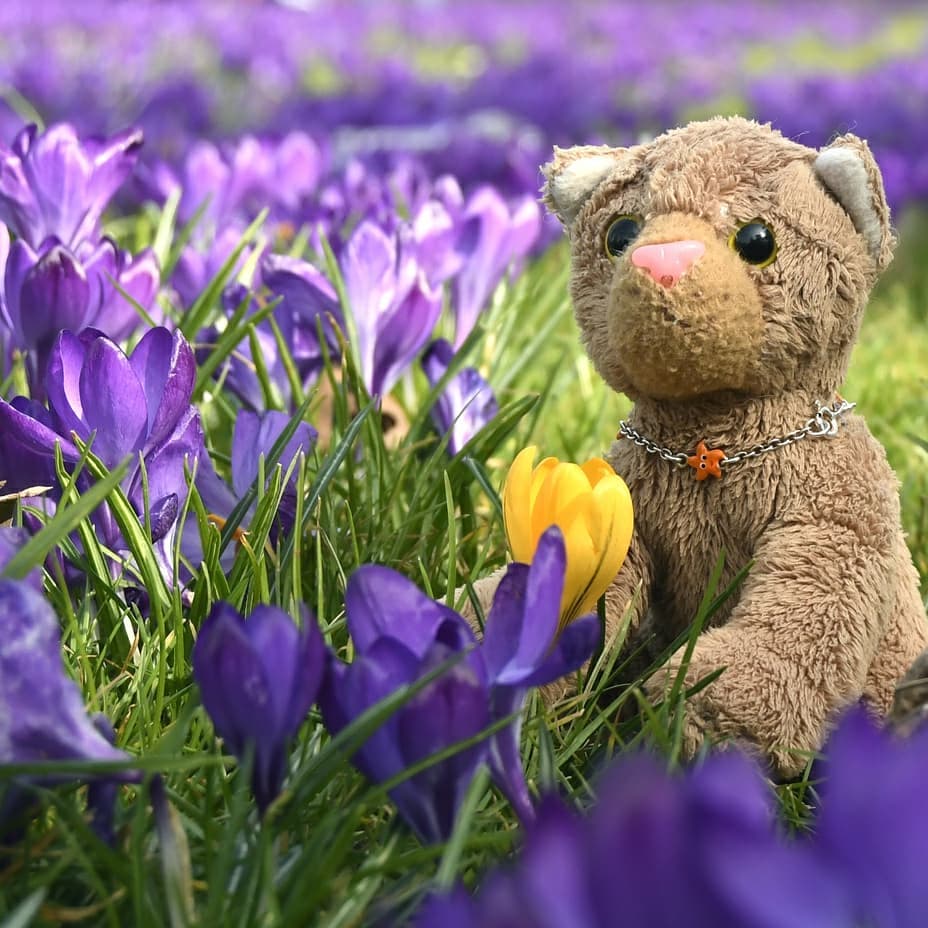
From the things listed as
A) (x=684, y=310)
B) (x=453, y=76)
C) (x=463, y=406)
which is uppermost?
(x=684, y=310)

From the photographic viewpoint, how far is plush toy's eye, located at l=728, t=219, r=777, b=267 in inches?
36.1

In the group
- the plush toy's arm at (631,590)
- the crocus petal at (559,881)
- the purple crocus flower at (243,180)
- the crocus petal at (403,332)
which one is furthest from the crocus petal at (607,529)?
the purple crocus flower at (243,180)

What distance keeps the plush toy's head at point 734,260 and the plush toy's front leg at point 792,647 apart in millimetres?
131

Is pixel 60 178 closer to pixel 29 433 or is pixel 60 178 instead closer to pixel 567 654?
pixel 29 433

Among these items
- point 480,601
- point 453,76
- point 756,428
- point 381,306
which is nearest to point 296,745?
point 480,601

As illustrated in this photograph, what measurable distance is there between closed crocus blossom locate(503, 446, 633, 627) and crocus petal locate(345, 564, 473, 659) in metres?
0.17

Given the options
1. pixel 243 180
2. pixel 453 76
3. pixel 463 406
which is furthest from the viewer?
pixel 453 76

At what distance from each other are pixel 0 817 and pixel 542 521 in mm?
373

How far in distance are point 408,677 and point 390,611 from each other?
0.04 metres

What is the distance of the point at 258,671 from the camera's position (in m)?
0.62

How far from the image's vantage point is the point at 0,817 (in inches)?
26.2

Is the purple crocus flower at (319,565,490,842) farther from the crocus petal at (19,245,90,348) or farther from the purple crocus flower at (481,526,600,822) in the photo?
the crocus petal at (19,245,90,348)

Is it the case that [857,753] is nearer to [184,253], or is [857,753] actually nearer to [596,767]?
[596,767]

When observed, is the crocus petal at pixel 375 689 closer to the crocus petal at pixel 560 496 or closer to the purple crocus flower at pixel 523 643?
the purple crocus flower at pixel 523 643
